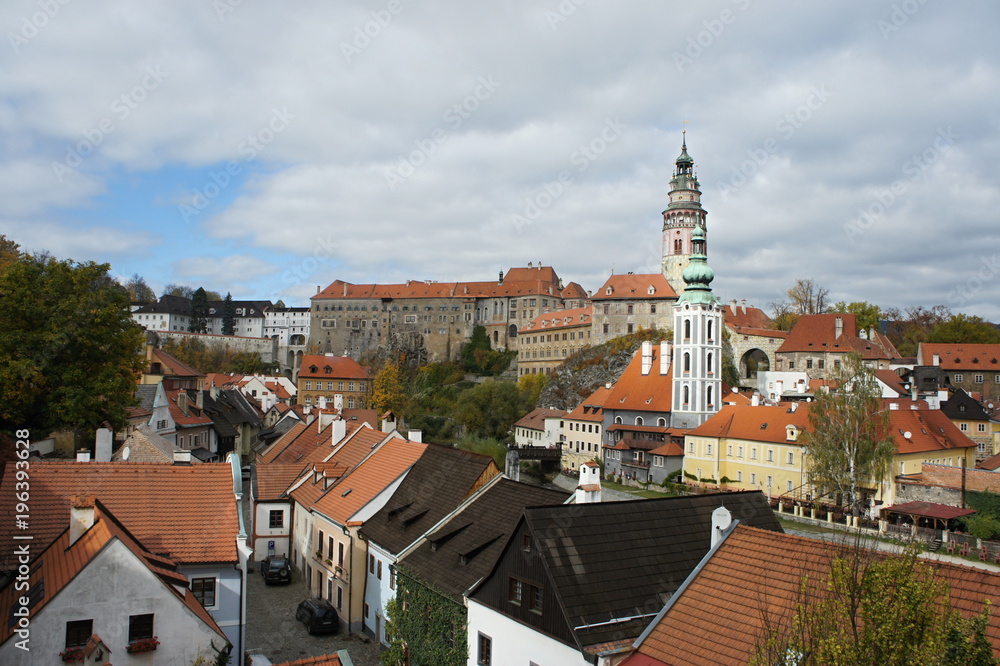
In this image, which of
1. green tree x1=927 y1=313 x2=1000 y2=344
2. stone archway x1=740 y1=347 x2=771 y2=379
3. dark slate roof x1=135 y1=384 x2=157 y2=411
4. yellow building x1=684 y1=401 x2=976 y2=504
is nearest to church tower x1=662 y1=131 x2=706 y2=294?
stone archway x1=740 y1=347 x2=771 y2=379

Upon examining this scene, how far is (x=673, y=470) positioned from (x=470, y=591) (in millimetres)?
42286

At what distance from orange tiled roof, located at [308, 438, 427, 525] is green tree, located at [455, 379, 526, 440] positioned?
1785 inches

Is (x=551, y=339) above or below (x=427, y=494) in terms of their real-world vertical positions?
above

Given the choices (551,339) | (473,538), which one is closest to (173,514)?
(473,538)

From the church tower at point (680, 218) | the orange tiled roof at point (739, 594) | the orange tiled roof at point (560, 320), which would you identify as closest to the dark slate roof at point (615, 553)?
the orange tiled roof at point (739, 594)

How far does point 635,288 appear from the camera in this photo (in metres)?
91.6

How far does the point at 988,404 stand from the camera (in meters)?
59.1

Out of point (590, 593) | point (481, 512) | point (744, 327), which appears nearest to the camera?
point (590, 593)

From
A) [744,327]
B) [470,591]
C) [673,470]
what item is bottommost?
[673,470]

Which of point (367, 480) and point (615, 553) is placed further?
point (367, 480)

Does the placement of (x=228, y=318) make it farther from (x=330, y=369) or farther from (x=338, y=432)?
(x=338, y=432)

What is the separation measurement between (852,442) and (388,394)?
51.4 meters

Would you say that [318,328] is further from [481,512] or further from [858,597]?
[858,597]

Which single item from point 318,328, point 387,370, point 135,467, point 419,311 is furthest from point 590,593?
point 318,328
